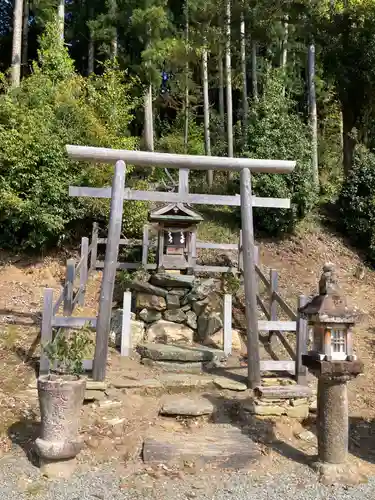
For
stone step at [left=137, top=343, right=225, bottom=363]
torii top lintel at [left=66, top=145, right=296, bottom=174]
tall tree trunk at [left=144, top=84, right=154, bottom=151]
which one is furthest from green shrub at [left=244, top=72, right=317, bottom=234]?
stone step at [left=137, top=343, right=225, bottom=363]

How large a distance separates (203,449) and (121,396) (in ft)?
4.67

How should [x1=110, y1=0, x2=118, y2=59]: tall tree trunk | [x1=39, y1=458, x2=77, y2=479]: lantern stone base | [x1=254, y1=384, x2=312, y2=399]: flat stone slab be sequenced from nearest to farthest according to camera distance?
[x1=39, y1=458, x2=77, y2=479]: lantern stone base < [x1=254, y1=384, x2=312, y2=399]: flat stone slab < [x1=110, y1=0, x2=118, y2=59]: tall tree trunk

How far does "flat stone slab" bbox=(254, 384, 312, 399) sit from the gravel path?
1139mm

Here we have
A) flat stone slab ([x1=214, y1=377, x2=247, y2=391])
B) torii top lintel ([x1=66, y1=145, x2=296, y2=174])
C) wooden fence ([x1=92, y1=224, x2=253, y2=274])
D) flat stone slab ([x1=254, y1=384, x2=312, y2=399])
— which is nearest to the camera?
flat stone slab ([x1=254, y1=384, x2=312, y2=399])

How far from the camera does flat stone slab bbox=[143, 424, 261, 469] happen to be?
4.58 m

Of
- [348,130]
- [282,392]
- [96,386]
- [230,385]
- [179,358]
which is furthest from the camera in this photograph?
[348,130]

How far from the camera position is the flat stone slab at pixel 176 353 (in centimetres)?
701

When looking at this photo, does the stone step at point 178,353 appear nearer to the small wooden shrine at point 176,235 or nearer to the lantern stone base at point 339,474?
the small wooden shrine at point 176,235

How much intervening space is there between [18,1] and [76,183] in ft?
22.6

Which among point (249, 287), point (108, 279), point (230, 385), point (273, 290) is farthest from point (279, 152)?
point (230, 385)

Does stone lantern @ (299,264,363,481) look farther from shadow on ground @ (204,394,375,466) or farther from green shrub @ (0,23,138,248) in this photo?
green shrub @ (0,23,138,248)

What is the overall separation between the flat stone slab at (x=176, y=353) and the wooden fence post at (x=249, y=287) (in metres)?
0.99

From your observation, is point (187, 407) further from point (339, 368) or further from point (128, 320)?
point (128, 320)

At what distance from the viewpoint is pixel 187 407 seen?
17.9 feet
